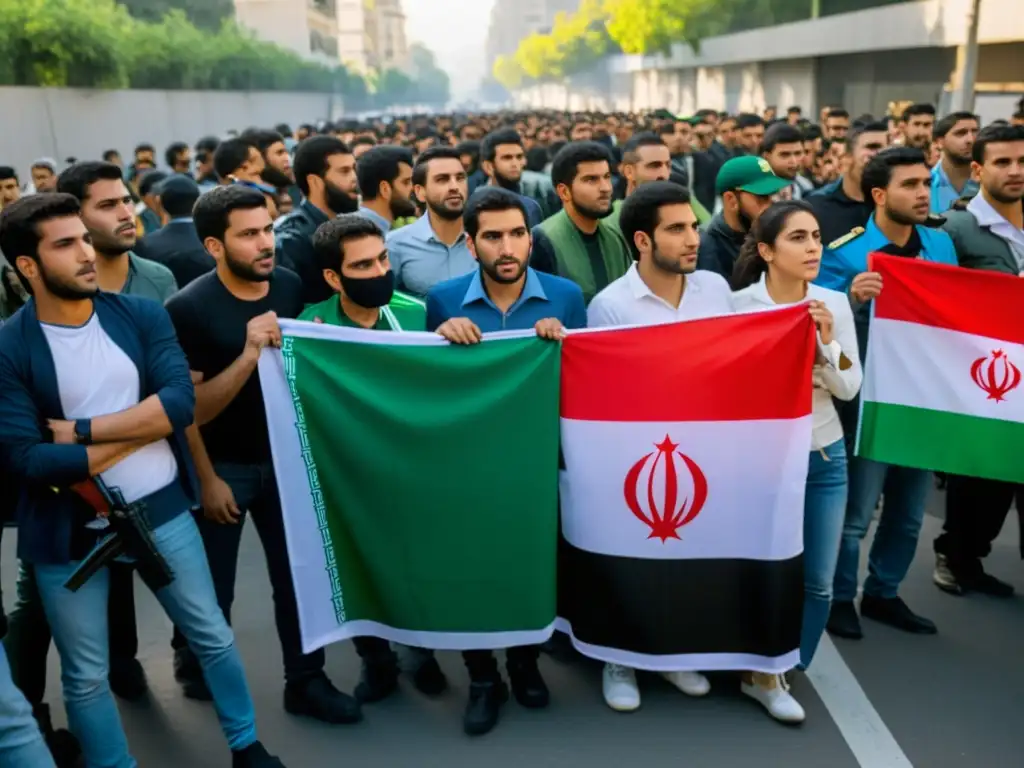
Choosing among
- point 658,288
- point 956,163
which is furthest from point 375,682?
point 956,163

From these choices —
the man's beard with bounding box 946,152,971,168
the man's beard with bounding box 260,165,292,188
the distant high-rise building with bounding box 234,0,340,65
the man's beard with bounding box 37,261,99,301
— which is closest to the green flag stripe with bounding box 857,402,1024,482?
the man's beard with bounding box 37,261,99,301

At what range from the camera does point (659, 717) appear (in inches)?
160

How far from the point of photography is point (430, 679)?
4.32 meters

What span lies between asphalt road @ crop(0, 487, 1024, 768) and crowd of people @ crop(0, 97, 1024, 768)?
0.09 m

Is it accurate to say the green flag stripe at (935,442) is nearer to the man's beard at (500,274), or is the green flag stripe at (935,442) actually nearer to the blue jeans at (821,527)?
the blue jeans at (821,527)

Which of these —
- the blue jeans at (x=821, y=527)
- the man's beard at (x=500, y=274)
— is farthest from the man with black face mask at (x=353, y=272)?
the blue jeans at (x=821, y=527)

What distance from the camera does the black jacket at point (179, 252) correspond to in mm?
5902

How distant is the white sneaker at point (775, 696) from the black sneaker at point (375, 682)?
1397 mm

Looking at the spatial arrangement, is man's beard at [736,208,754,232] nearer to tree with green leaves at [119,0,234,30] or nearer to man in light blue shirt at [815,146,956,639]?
man in light blue shirt at [815,146,956,639]

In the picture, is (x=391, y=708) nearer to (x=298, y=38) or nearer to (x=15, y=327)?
(x=15, y=327)

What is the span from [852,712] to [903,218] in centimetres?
205

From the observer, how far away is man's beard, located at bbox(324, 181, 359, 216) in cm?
566

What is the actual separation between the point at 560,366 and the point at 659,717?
1.40m

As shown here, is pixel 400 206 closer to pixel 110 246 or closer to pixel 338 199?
pixel 338 199
